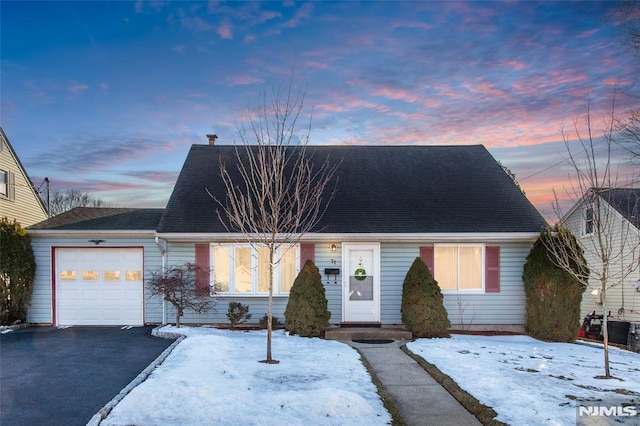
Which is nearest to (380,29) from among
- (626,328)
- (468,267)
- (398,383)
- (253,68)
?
(253,68)

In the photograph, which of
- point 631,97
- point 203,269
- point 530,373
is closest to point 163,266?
point 203,269

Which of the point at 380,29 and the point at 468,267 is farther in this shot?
the point at 468,267

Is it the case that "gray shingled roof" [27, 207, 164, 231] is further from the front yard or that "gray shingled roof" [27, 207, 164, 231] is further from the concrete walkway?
the concrete walkway

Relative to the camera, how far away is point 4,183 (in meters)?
15.2

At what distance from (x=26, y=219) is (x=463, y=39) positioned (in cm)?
1489

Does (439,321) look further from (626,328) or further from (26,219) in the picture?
(26,219)

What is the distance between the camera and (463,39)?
37.1ft

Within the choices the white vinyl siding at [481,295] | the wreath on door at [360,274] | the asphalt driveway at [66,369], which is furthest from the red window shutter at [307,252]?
the asphalt driveway at [66,369]

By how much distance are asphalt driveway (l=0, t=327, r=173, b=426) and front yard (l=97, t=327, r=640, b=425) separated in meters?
0.74

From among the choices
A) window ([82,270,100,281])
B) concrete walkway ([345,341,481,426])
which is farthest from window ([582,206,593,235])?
window ([82,270,100,281])

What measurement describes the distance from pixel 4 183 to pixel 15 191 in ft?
1.54

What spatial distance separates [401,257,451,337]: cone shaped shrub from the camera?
37.3 feet

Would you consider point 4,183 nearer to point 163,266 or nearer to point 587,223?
point 163,266

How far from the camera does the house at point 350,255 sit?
12.6 meters
